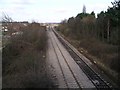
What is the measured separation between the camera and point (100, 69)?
76.2 feet

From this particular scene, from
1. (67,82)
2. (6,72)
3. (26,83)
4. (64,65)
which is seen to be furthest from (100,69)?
(26,83)

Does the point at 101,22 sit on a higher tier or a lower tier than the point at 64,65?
higher

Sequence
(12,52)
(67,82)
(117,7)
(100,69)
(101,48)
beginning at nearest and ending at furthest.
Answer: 1. (67,82)
2. (100,69)
3. (12,52)
4. (117,7)
5. (101,48)

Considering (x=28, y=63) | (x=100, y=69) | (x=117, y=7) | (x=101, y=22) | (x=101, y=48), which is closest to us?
(x=28, y=63)

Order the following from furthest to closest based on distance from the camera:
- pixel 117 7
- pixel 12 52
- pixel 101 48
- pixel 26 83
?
pixel 101 48 < pixel 117 7 < pixel 12 52 < pixel 26 83

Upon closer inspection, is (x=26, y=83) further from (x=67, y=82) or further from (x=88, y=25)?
(x=88, y=25)

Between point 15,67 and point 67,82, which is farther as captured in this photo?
point 15,67

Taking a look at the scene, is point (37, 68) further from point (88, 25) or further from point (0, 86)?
point (88, 25)

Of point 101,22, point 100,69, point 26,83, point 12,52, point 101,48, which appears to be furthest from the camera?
point 101,22

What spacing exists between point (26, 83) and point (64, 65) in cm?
1132

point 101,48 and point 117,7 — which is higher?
point 117,7

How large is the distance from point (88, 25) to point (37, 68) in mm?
38435

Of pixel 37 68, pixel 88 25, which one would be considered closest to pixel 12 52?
pixel 37 68

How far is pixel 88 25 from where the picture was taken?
186ft
